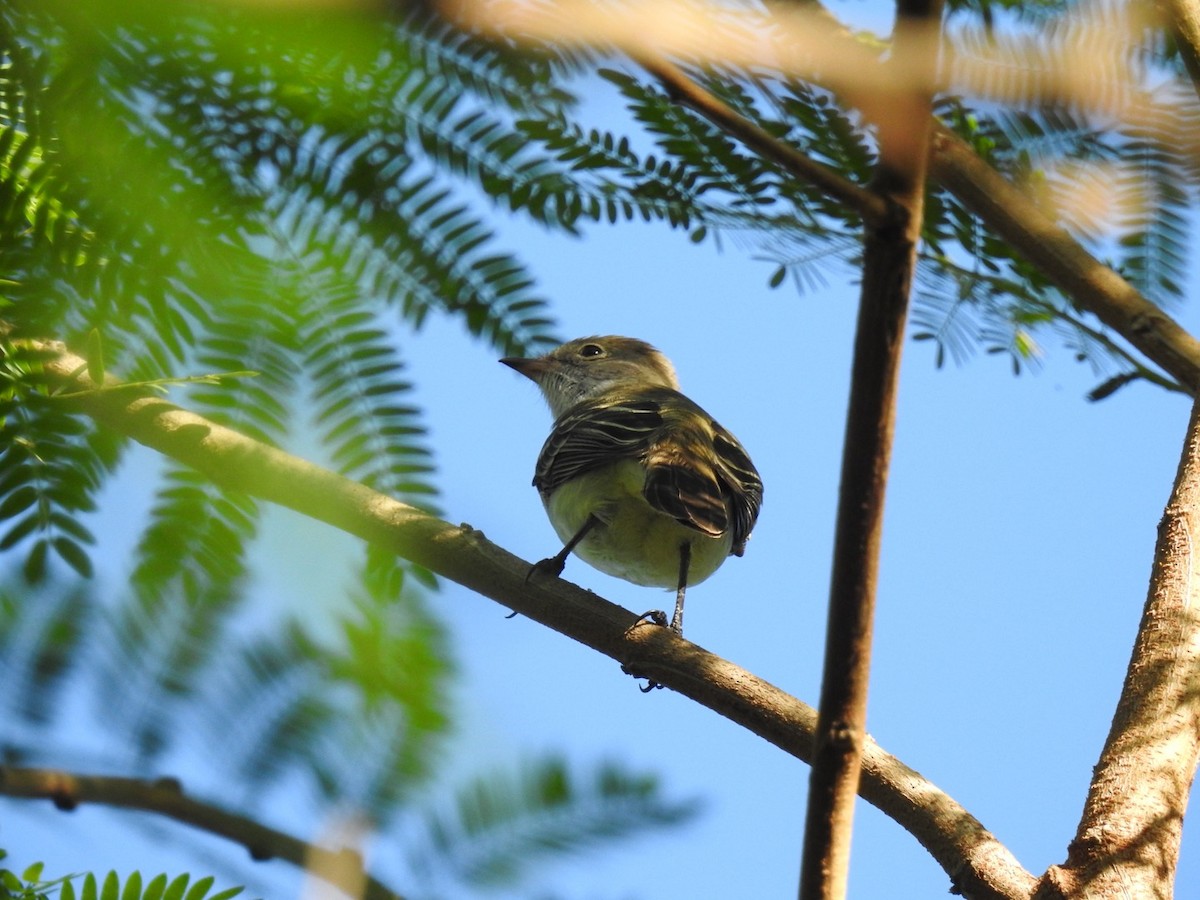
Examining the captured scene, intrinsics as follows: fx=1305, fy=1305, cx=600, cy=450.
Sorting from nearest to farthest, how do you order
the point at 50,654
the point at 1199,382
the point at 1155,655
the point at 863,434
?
the point at 50,654 → the point at 863,434 → the point at 1155,655 → the point at 1199,382

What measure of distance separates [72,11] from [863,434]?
1.19 metres

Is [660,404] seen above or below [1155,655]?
above

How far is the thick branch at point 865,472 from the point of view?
1.64 meters

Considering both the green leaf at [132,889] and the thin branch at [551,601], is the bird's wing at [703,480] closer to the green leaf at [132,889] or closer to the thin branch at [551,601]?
the thin branch at [551,601]

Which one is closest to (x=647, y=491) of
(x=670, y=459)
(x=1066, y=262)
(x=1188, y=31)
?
(x=670, y=459)

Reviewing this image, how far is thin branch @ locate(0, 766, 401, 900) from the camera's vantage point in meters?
1.08

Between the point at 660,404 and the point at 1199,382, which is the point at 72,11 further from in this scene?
the point at 660,404

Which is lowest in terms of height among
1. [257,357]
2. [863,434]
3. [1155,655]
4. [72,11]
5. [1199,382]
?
[257,357]

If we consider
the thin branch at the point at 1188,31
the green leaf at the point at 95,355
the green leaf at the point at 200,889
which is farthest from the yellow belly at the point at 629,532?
the green leaf at the point at 200,889

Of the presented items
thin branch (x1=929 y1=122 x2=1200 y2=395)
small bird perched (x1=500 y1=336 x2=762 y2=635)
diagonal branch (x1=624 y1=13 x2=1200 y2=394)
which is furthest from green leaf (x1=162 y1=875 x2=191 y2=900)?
small bird perched (x1=500 y1=336 x2=762 y2=635)

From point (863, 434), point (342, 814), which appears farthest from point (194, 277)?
point (863, 434)

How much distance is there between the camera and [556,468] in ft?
18.7

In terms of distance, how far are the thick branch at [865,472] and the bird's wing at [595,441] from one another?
10.8ft

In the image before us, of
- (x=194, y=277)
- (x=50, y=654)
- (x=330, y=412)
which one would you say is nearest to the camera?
(x=50, y=654)
